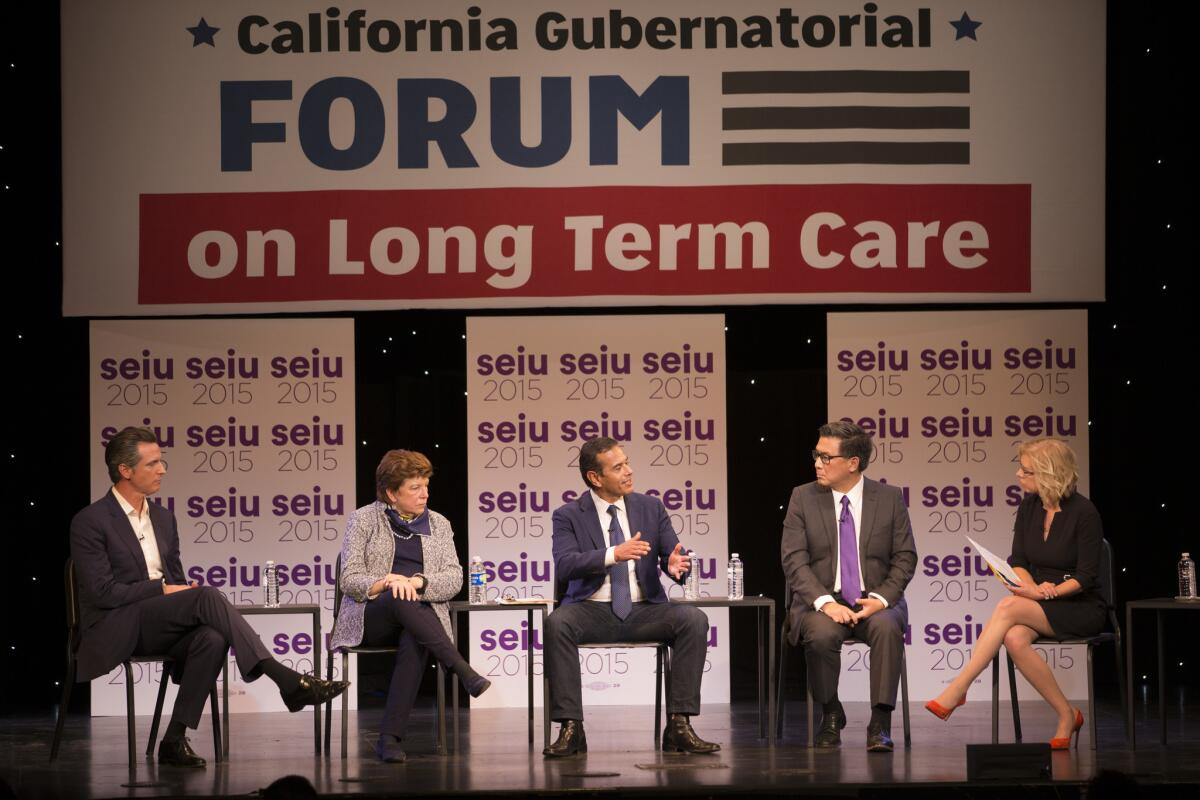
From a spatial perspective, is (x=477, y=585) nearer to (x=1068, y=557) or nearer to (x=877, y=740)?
(x=877, y=740)

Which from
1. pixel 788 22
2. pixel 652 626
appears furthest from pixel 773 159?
pixel 652 626

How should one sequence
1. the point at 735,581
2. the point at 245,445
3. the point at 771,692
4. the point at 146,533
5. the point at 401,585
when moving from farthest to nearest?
the point at 245,445 → the point at 735,581 → the point at 771,692 → the point at 146,533 → the point at 401,585

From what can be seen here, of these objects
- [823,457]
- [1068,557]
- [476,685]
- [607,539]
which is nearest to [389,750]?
[476,685]

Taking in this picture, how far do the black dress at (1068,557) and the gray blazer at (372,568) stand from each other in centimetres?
223

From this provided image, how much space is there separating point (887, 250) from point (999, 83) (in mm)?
974

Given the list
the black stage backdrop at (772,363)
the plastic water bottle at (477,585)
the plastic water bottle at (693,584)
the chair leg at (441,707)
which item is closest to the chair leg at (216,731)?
the chair leg at (441,707)

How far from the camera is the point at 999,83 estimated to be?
24.2ft

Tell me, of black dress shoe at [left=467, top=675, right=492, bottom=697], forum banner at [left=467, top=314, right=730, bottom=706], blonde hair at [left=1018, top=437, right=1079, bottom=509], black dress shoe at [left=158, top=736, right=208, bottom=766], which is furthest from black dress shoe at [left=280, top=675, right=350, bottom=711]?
blonde hair at [left=1018, top=437, right=1079, bottom=509]

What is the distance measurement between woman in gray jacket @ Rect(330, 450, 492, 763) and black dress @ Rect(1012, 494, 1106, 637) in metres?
2.17

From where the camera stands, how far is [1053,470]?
5855 millimetres

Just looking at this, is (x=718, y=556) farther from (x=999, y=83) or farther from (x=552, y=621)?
(x=999, y=83)

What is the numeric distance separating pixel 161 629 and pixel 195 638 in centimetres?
13

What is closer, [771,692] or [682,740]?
[682,740]

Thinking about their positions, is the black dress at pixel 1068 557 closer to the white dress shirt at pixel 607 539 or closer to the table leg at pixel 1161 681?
the table leg at pixel 1161 681
